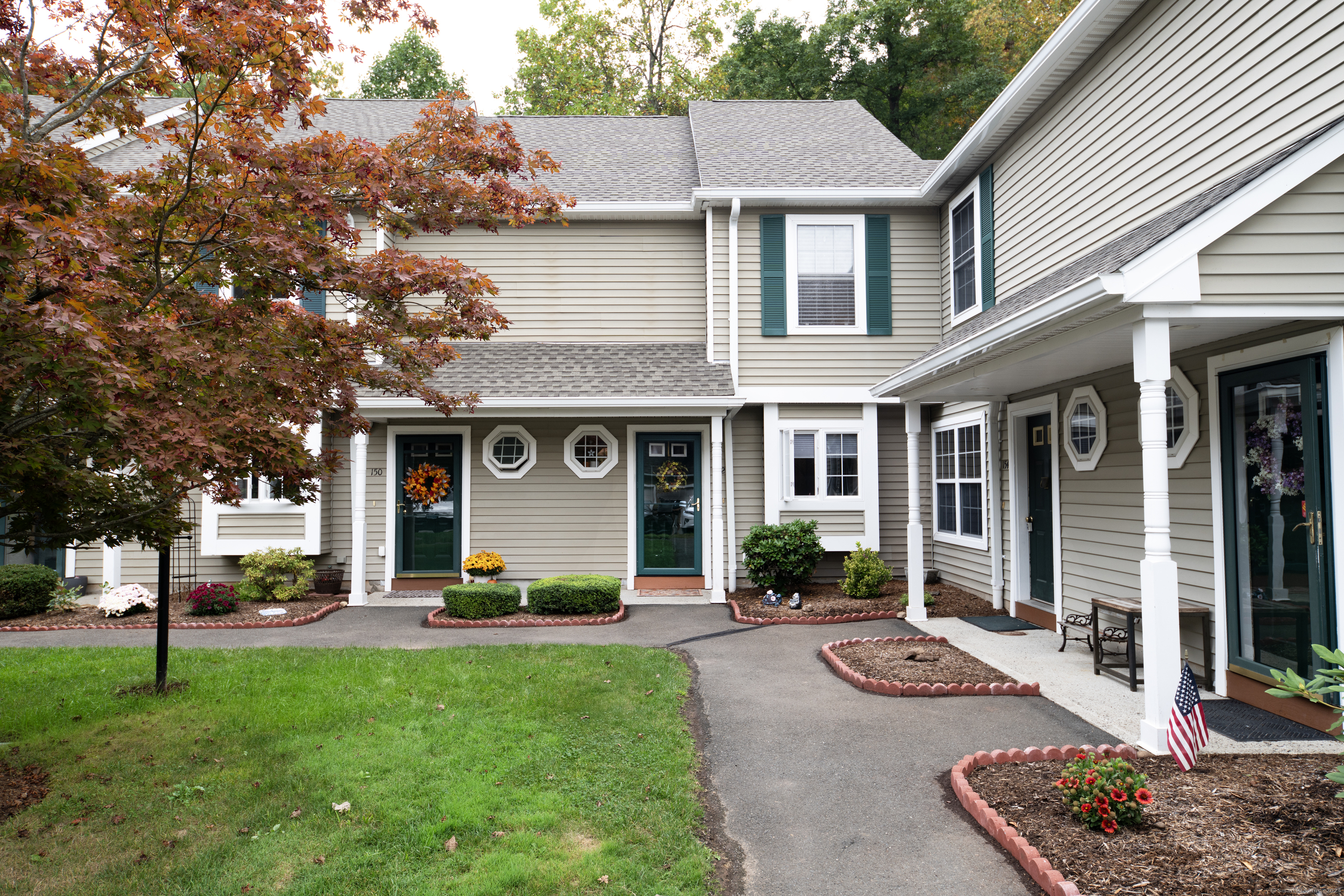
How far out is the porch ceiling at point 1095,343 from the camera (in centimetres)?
443

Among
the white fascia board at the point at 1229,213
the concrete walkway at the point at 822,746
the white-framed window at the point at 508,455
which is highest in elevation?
the white fascia board at the point at 1229,213

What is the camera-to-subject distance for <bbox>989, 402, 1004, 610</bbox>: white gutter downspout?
9.23m

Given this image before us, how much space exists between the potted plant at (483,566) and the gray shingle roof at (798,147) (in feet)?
19.4

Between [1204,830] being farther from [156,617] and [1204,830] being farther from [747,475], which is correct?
[156,617]

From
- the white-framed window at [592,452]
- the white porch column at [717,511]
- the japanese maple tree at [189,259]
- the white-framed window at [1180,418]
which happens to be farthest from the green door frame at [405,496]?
the white-framed window at [1180,418]

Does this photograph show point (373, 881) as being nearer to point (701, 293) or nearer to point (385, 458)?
point (385, 458)

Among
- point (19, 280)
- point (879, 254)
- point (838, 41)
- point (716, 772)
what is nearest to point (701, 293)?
point (879, 254)

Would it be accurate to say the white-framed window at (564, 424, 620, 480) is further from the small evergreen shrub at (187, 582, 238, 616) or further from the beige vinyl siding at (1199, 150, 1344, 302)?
the beige vinyl siding at (1199, 150, 1344, 302)

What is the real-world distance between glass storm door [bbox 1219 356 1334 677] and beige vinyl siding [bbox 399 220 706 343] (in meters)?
7.30

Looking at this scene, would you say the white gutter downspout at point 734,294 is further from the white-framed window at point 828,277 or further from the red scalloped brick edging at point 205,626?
the red scalloped brick edging at point 205,626

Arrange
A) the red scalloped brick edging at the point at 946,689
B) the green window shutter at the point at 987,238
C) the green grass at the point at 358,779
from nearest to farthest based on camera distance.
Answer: the green grass at the point at 358,779, the red scalloped brick edging at the point at 946,689, the green window shutter at the point at 987,238

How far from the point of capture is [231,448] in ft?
13.6

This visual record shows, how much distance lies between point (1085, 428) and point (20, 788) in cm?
845

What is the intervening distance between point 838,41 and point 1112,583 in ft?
63.7
